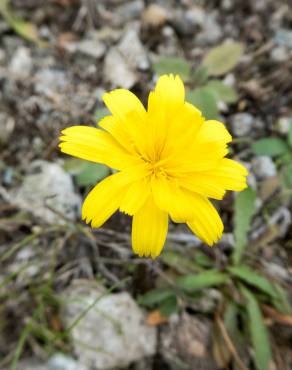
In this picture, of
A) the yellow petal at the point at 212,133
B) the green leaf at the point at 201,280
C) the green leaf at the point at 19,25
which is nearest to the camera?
the yellow petal at the point at 212,133

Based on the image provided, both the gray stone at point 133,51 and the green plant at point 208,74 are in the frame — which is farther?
the gray stone at point 133,51

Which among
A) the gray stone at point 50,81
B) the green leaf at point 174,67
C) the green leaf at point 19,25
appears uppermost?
the green leaf at point 19,25

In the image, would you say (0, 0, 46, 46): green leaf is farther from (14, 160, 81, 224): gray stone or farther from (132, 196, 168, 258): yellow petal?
(132, 196, 168, 258): yellow petal

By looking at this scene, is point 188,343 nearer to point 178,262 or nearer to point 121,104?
point 178,262

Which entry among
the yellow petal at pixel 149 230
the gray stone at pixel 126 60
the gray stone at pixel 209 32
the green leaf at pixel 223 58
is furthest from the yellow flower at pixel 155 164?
the gray stone at pixel 209 32

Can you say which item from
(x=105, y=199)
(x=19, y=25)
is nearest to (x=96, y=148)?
(x=105, y=199)

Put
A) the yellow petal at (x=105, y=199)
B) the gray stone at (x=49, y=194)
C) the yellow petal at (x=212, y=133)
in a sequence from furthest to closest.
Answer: the gray stone at (x=49, y=194)
the yellow petal at (x=212, y=133)
the yellow petal at (x=105, y=199)

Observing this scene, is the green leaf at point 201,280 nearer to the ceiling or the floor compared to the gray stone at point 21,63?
nearer to the floor

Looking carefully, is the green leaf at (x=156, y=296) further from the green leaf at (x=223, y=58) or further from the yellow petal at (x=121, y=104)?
the green leaf at (x=223, y=58)

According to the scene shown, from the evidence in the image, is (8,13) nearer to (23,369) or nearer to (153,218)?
(153,218)
